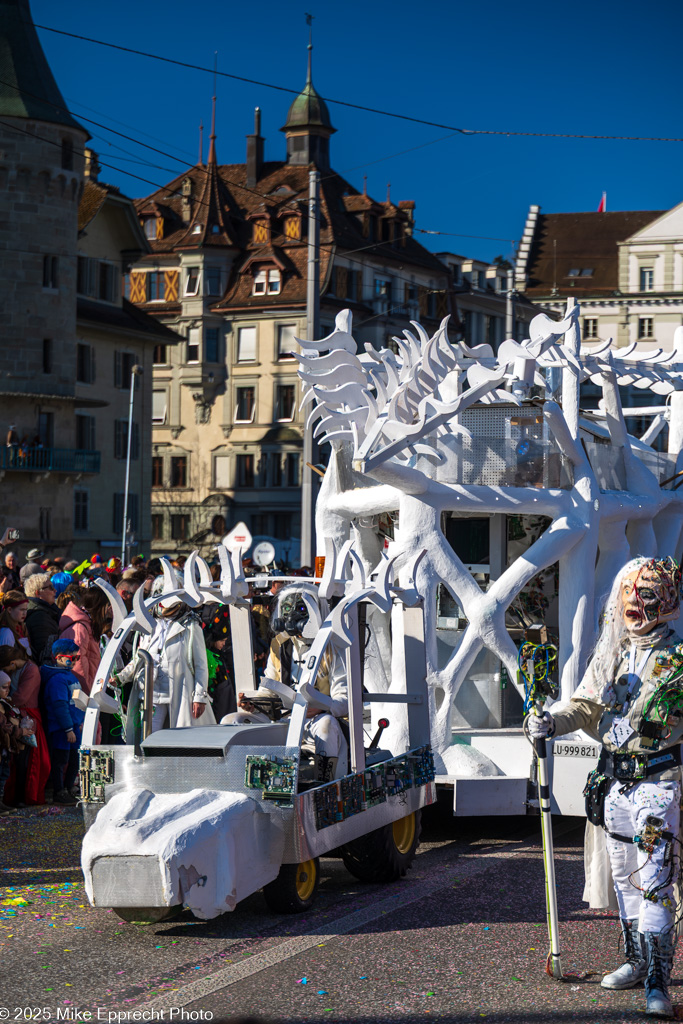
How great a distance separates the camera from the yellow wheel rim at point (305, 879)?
8602 mm

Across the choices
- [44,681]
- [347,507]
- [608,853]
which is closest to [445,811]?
[347,507]

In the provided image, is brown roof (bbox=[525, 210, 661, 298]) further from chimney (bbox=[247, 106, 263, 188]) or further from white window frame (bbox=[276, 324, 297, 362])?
white window frame (bbox=[276, 324, 297, 362])

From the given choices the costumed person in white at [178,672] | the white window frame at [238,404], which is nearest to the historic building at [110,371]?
the white window frame at [238,404]

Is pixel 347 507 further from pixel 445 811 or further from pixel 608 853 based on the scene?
pixel 608 853

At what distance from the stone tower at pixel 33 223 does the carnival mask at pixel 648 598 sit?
39105 millimetres

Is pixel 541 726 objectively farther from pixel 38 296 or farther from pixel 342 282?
pixel 342 282

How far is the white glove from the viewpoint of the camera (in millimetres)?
6875

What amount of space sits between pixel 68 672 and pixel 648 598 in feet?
23.6

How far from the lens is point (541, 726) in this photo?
688 cm

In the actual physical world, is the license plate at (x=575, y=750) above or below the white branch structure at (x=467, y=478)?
below

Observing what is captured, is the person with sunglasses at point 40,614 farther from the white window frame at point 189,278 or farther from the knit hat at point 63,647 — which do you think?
the white window frame at point 189,278

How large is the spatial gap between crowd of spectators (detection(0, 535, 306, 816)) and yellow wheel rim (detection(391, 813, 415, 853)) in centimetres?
192

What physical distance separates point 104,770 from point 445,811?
4.29 metres

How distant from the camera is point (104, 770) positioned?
8.63 m
